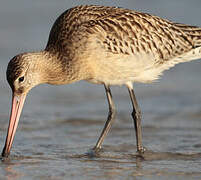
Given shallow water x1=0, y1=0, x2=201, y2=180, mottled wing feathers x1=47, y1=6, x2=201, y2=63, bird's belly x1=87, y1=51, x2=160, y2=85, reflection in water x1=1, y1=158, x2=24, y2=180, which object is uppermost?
mottled wing feathers x1=47, y1=6, x2=201, y2=63

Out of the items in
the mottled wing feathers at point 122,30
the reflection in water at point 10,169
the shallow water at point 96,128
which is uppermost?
the mottled wing feathers at point 122,30

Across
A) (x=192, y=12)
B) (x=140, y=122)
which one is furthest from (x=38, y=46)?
(x=140, y=122)

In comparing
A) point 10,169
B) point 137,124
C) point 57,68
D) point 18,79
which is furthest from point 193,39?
point 10,169

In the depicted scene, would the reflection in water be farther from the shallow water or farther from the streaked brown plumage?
the streaked brown plumage

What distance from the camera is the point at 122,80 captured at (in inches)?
406

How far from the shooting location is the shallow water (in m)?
8.63

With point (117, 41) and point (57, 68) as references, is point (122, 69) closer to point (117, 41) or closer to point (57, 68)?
point (117, 41)

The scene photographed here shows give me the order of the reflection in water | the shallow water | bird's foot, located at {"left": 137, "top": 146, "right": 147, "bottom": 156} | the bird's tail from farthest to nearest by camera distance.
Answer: the bird's tail < bird's foot, located at {"left": 137, "top": 146, "right": 147, "bottom": 156} < the shallow water < the reflection in water

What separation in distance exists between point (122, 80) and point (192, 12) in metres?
7.75

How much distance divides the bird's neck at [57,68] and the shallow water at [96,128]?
1.04 meters

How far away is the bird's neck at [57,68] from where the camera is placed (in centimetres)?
1001

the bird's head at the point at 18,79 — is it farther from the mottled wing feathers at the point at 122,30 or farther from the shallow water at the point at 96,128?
the mottled wing feathers at the point at 122,30

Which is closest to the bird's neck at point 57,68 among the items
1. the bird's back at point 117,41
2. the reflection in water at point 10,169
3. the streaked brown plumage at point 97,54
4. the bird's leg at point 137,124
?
the streaked brown plumage at point 97,54

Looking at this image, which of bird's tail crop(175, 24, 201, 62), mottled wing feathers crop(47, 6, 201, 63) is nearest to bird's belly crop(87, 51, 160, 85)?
mottled wing feathers crop(47, 6, 201, 63)
